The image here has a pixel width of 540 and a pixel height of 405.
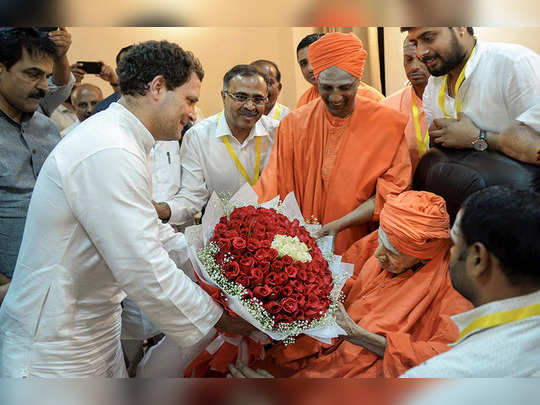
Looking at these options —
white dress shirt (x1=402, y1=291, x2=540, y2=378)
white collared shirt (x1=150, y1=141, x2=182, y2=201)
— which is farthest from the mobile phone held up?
white dress shirt (x1=402, y1=291, x2=540, y2=378)

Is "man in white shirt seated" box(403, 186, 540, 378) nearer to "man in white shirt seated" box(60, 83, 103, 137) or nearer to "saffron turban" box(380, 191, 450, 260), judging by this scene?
"saffron turban" box(380, 191, 450, 260)

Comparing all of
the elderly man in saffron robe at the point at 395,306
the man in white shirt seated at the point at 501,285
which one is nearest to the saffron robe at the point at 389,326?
the elderly man in saffron robe at the point at 395,306

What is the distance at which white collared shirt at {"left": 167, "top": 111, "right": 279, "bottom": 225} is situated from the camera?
1774 mm

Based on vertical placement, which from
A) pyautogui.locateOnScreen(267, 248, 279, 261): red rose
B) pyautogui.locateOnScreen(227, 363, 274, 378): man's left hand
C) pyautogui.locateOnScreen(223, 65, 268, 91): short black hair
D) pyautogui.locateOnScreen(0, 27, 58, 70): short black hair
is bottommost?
pyautogui.locateOnScreen(227, 363, 274, 378): man's left hand

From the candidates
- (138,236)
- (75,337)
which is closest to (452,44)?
(138,236)

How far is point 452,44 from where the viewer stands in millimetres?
1506

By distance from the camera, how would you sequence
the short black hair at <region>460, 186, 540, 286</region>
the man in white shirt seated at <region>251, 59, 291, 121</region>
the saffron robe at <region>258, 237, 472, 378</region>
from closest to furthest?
1. the short black hair at <region>460, 186, 540, 286</region>
2. the saffron robe at <region>258, 237, 472, 378</region>
3. the man in white shirt seated at <region>251, 59, 291, 121</region>

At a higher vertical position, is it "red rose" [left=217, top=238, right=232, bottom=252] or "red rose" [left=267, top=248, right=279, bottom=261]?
"red rose" [left=217, top=238, right=232, bottom=252]

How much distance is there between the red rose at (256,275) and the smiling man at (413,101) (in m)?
0.66

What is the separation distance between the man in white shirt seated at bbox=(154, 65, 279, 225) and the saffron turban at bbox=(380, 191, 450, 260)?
0.49 m

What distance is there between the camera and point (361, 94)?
1.86m

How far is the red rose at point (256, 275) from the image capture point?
1.55 metres

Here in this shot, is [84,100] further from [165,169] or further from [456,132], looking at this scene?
[456,132]

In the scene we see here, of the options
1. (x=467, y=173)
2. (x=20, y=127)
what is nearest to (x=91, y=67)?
(x=20, y=127)
